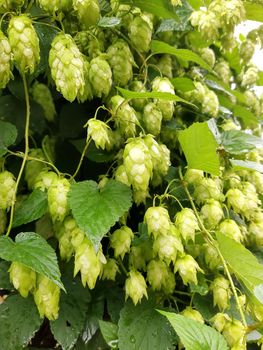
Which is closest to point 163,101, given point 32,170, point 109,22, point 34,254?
point 109,22

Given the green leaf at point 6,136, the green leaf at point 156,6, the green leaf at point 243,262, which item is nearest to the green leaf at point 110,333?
the green leaf at point 243,262

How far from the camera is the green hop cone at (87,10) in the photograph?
0.81 metres

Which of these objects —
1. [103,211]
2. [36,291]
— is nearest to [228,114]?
[103,211]

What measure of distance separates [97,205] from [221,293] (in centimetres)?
28

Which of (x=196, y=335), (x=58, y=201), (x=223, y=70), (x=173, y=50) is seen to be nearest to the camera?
(x=196, y=335)

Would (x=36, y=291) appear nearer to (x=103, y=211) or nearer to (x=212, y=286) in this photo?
(x=103, y=211)

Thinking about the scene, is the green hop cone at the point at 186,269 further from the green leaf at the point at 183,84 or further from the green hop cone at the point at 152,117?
the green leaf at the point at 183,84

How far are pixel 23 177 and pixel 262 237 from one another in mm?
504

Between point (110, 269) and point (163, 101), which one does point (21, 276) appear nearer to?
point (110, 269)

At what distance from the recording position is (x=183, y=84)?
3.54 feet

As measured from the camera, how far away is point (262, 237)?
1065 millimetres

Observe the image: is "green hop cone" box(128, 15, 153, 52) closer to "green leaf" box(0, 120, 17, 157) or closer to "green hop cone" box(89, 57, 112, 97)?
"green hop cone" box(89, 57, 112, 97)

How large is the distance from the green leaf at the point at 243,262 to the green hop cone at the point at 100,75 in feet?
1.05

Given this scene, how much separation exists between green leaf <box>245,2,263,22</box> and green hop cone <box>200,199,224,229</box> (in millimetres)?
451
